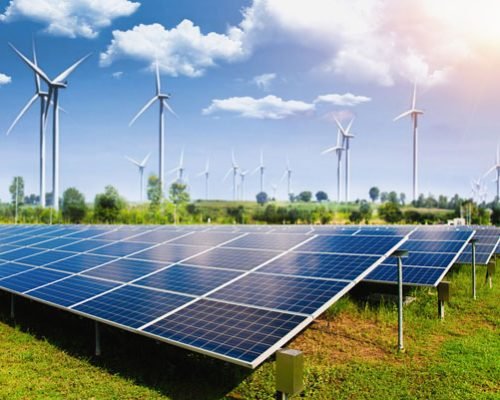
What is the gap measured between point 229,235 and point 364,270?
8352 mm

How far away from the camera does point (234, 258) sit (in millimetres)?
13383

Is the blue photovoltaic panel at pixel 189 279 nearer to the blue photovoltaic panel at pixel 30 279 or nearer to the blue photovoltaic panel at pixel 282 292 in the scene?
the blue photovoltaic panel at pixel 282 292

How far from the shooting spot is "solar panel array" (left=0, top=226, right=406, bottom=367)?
8391mm

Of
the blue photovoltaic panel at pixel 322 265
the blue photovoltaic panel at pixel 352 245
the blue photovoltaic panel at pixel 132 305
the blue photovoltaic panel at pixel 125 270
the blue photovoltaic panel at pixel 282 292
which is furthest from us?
the blue photovoltaic panel at pixel 352 245

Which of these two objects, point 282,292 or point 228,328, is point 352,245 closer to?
point 282,292

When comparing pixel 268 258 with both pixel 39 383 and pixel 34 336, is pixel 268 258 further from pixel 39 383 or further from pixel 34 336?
pixel 34 336

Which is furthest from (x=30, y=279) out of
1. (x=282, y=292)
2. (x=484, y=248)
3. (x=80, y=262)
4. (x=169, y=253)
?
(x=484, y=248)

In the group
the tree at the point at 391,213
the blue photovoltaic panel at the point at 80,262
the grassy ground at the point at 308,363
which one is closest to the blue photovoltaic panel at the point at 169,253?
the blue photovoltaic panel at the point at 80,262

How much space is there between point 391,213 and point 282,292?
299ft

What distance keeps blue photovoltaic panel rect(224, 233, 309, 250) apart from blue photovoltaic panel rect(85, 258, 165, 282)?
3.29 metres

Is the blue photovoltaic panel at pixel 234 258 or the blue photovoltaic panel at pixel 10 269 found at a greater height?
the blue photovoltaic panel at pixel 234 258

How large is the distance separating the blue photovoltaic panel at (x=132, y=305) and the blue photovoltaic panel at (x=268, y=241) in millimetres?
4735

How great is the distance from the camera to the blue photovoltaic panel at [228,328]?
7639 millimetres

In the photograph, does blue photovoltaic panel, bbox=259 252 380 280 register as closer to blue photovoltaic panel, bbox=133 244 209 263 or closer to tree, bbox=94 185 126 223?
blue photovoltaic panel, bbox=133 244 209 263
